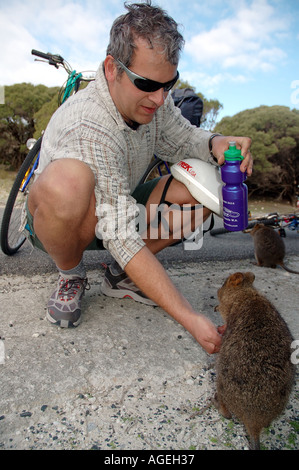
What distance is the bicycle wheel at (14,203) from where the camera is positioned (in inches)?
129

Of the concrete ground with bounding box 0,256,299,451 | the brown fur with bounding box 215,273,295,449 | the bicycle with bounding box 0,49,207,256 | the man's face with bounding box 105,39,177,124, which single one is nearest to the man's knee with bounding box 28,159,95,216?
the man's face with bounding box 105,39,177,124

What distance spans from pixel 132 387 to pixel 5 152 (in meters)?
10.3

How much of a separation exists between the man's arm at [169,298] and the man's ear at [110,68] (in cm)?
96

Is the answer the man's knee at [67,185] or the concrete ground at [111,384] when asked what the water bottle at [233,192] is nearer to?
the concrete ground at [111,384]

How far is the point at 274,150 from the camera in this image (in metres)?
8.40

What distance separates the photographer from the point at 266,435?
1.60 m

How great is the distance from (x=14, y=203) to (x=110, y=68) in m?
1.80

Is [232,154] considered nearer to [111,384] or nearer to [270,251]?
[111,384]

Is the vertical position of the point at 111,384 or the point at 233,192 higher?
the point at 233,192

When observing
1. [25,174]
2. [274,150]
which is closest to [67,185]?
[25,174]

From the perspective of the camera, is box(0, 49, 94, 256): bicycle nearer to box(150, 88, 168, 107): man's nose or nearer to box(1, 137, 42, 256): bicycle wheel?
box(1, 137, 42, 256): bicycle wheel

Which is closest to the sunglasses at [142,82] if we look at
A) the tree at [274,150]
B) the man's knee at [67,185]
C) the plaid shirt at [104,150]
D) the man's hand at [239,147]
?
the plaid shirt at [104,150]

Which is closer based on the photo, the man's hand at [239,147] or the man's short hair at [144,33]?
the man's short hair at [144,33]

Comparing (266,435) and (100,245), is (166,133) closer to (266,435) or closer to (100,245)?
(100,245)
